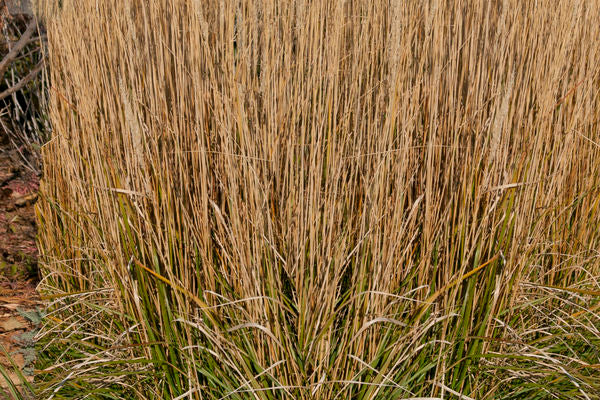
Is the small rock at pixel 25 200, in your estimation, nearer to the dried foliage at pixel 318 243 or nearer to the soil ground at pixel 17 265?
the soil ground at pixel 17 265

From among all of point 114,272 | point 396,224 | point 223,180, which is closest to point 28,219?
point 114,272

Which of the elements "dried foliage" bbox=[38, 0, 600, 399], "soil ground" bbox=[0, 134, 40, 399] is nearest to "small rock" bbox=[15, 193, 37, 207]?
"soil ground" bbox=[0, 134, 40, 399]

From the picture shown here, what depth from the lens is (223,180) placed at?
1.73 m

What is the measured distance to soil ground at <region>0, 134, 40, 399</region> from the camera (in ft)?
6.91

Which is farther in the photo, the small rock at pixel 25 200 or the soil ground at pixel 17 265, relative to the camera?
the small rock at pixel 25 200

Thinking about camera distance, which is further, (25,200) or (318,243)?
(25,200)

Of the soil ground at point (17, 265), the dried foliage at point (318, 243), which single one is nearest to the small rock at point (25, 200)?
the soil ground at point (17, 265)

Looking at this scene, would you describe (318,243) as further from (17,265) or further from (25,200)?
(25,200)

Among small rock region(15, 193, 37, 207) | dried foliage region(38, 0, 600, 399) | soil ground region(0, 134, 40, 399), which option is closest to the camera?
dried foliage region(38, 0, 600, 399)

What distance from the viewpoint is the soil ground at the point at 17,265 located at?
2.11 metres

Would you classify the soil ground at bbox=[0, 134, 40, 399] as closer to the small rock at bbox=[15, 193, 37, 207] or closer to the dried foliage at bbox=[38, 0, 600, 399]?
the small rock at bbox=[15, 193, 37, 207]

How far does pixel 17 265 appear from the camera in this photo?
9.04 feet

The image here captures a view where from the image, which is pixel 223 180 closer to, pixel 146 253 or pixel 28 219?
pixel 146 253

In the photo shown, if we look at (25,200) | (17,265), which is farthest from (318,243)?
(25,200)
